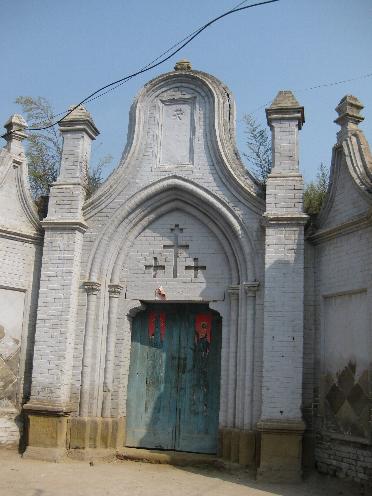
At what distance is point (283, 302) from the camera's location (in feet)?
27.3

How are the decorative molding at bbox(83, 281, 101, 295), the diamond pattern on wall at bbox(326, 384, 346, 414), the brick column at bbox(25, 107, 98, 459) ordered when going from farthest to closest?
1. the decorative molding at bbox(83, 281, 101, 295)
2. the brick column at bbox(25, 107, 98, 459)
3. the diamond pattern on wall at bbox(326, 384, 346, 414)

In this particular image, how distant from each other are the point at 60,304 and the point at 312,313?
402 centimetres

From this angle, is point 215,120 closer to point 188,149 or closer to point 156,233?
point 188,149

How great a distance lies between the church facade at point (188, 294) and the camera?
8.08m

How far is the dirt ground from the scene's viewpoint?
23.0 feet

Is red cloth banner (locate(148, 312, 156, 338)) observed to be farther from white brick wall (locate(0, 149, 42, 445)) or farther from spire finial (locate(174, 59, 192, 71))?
spire finial (locate(174, 59, 192, 71))

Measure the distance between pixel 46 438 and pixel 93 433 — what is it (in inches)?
28.2

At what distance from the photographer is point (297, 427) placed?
7.82 metres

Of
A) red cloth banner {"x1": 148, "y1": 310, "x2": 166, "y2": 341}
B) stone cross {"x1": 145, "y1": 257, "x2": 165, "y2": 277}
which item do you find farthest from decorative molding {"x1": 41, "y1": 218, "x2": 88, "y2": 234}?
red cloth banner {"x1": 148, "y1": 310, "x2": 166, "y2": 341}

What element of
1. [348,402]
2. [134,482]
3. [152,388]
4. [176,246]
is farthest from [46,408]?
[348,402]

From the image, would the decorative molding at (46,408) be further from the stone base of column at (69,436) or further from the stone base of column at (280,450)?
the stone base of column at (280,450)

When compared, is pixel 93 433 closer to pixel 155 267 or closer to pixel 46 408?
pixel 46 408

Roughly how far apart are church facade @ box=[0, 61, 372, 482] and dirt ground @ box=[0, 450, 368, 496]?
29cm

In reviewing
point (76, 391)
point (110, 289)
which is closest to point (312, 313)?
point (110, 289)
